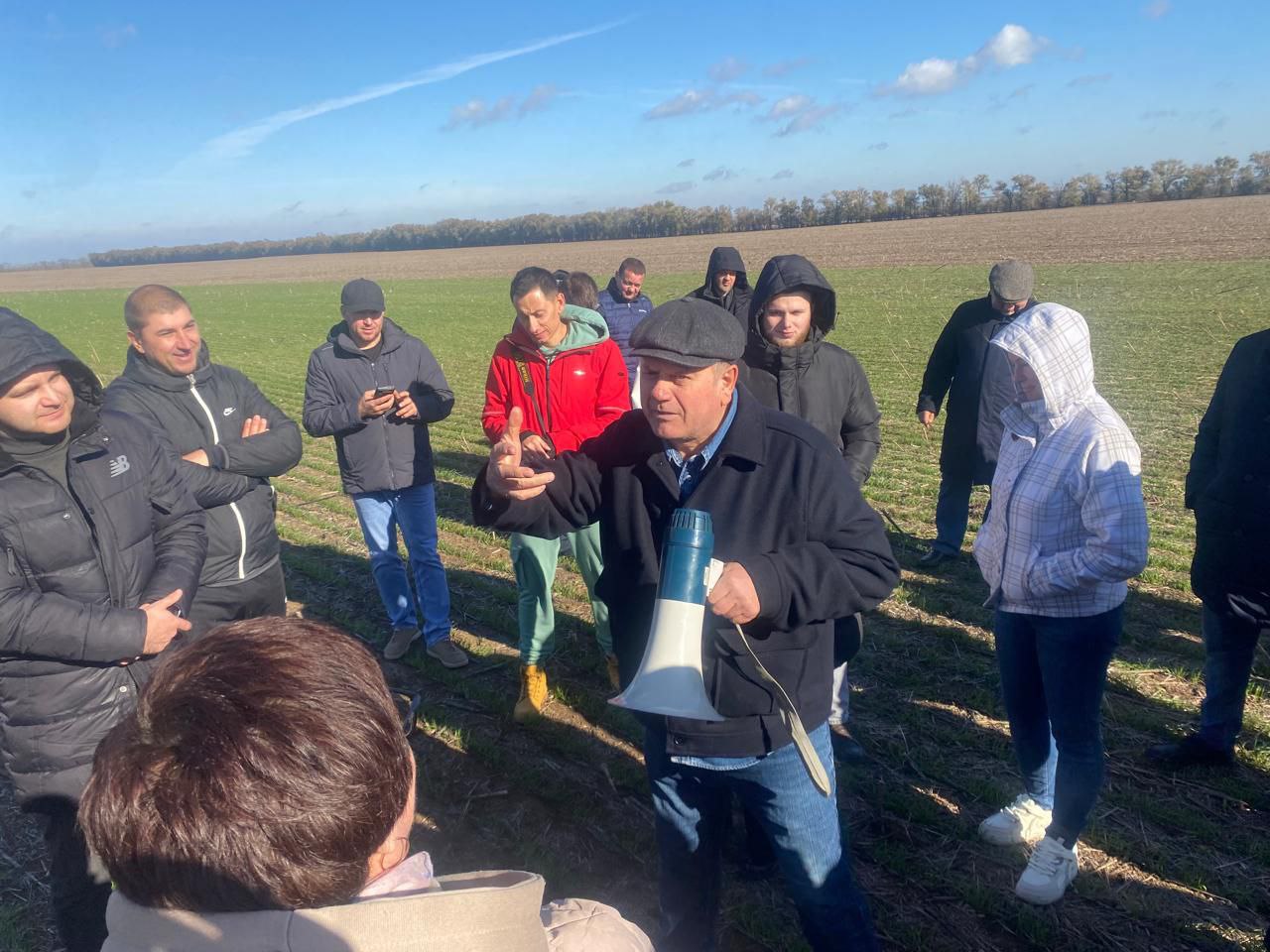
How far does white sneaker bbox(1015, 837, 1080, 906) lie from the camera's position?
9.80 feet

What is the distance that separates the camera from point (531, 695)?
441 centimetres

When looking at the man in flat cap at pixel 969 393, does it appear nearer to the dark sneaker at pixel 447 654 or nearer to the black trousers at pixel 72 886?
the dark sneaker at pixel 447 654

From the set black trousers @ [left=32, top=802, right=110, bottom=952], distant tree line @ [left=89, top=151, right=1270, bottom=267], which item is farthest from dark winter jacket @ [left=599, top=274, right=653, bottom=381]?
distant tree line @ [left=89, top=151, right=1270, bottom=267]

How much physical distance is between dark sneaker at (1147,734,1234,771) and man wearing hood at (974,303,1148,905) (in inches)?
42.9

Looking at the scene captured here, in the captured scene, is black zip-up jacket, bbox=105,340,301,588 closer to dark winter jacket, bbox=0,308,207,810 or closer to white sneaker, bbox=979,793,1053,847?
dark winter jacket, bbox=0,308,207,810

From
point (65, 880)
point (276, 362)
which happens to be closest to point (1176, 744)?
point (65, 880)

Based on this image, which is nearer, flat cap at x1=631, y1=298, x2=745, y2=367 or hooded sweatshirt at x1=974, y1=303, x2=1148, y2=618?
flat cap at x1=631, y1=298, x2=745, y2=367

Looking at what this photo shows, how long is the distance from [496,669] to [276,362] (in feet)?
56.8

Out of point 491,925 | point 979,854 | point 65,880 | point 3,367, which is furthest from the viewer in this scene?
point 979,854

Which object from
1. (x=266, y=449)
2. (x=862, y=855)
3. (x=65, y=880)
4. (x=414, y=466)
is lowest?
(x=862, y=855)

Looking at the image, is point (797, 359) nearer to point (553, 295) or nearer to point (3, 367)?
point (553, 295)

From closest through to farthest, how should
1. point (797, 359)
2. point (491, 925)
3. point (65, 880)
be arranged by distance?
1. point (491, 925)
2. point (65, 880)
3. point (797, 359)

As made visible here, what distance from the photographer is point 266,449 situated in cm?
372

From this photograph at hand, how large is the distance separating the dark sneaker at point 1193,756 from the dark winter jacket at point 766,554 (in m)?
2.48
